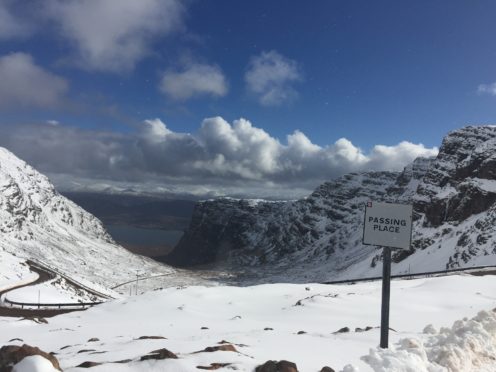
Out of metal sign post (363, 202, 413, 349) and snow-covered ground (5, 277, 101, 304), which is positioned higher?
metal sign post (363, 202, 413, 349)

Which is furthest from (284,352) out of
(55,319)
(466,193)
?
(466,193)

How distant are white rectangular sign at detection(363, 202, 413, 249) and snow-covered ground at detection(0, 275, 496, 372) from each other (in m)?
2.56

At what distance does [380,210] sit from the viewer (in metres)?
10.2

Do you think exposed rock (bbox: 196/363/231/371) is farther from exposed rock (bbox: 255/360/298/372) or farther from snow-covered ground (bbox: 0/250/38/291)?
snow-covered ground (bbox: 0/250/38/291)

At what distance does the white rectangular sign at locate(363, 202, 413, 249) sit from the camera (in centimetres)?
1017

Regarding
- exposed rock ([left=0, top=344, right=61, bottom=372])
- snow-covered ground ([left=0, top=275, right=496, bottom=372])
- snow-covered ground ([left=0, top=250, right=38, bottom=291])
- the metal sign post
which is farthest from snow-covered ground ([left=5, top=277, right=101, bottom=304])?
the metal sign post

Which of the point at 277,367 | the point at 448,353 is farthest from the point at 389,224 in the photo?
the point at 277,367

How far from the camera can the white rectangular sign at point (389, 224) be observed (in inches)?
400

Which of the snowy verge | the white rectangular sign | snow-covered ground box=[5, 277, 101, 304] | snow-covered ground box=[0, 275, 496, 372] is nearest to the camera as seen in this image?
the snowy verge

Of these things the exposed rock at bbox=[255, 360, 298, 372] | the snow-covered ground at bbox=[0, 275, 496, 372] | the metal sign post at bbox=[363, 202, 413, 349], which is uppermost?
the metal sign post at bbox=[363, 202, 413, 349]

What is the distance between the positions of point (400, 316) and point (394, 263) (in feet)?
375

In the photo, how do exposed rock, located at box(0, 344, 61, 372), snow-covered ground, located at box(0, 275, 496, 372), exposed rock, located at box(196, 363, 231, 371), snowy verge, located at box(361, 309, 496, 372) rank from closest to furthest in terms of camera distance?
exposed rock, located at box(0, 344, 61, 372), exposed rock, located at box(196, 363, 231, 371), snowy verge, located at box(361, 309, 496, 372), snow-covered ground, located at box(0, 275, 496, 372)

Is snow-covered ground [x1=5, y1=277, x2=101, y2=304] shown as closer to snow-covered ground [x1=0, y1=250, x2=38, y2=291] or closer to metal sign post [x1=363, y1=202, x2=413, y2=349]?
snow-covered ground [x1=0, y1=250, x2=38, y2=291]

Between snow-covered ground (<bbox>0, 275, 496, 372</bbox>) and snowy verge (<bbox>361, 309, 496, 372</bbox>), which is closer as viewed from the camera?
snowy verge (<bbox>361, 309, 496, 372</bbox>)
